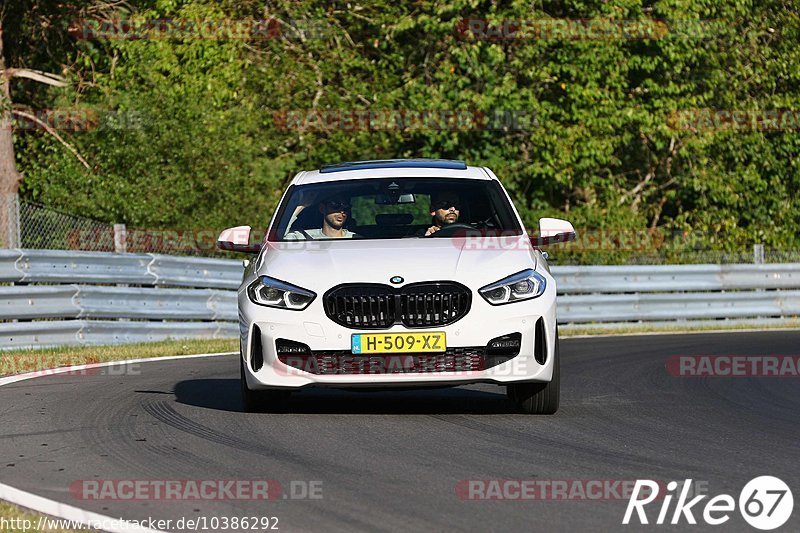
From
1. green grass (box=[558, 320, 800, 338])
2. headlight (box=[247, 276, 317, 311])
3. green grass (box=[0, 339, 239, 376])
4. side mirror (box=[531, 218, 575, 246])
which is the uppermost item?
side mirror (box=[531, 218, 575, 246])

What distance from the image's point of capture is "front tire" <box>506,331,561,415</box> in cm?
893

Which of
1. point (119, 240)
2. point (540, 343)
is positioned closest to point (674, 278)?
point (119, 240)

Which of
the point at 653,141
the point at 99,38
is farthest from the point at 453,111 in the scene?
the point at 99,38

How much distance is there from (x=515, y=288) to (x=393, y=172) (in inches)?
73.0

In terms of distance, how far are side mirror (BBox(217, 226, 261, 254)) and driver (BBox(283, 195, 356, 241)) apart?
0.85 feet

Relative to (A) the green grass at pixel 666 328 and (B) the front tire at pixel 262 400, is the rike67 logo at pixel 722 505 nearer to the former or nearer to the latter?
(B) the front tire at pixel 262 400

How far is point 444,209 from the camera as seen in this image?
982 cm

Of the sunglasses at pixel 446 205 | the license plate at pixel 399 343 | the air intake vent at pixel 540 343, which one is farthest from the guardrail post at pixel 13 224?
the air intake vent at pixel 540 343

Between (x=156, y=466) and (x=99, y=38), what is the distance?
2186 centimetres

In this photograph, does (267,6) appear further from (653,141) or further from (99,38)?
(653,141)

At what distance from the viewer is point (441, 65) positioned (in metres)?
29.1

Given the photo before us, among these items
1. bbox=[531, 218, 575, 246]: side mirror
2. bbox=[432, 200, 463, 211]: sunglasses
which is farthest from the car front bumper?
bbox=[432, 200, 463, 211]: sunglasses

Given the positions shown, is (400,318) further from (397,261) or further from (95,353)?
(95,353)

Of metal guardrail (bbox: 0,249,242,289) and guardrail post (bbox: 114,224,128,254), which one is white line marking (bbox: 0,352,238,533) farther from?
guardrail post (bbox: 114,224,128,254)
